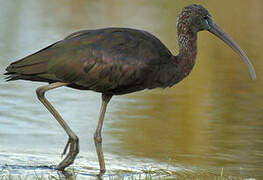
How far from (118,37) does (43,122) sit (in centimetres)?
294

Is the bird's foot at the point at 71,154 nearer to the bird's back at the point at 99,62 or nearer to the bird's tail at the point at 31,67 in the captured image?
the bird's back at the point at 99,62

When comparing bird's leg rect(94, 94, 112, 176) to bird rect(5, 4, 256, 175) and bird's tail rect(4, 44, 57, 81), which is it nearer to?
bird rect(5, 4, 256, 175)

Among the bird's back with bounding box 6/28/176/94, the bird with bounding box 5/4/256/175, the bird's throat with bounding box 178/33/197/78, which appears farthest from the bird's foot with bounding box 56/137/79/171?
the bird's throat with bounding box 178/33/197/78

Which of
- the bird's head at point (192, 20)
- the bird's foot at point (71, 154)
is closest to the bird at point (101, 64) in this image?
the bird's foot at point (71, 154)

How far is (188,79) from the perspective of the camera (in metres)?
14.9

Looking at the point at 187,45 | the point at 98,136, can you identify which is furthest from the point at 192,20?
the point at 98,136

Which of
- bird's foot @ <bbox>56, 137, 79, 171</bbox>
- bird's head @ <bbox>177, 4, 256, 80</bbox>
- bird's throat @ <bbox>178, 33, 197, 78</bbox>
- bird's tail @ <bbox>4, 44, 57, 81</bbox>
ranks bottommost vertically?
bird's foot @ <bbox>56, 137, 79, 171</bbox>

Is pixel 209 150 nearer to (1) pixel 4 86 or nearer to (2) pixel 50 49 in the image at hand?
(2) pixel 50 49

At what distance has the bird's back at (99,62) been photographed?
27.2ft

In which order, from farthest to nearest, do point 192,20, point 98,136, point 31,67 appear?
point 98,136, point 192,20, point 31,67

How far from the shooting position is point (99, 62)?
8.35m

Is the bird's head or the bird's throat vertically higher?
the bird's head

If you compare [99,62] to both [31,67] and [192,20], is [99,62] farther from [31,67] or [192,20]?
[192,20]

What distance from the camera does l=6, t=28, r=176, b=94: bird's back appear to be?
830 cm
